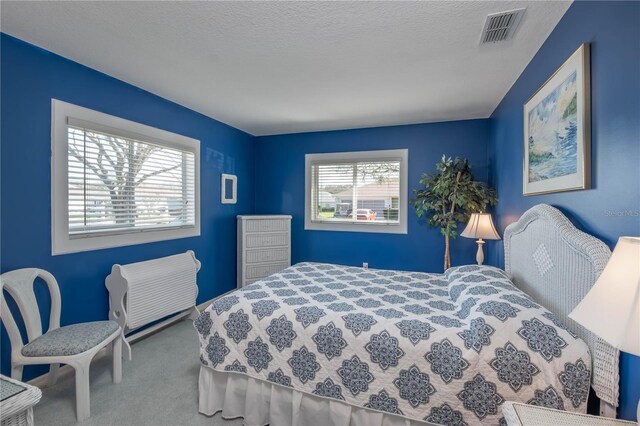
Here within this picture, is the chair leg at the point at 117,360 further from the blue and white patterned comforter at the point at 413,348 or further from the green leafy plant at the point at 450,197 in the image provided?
the green leafy plant at the point at 450,197

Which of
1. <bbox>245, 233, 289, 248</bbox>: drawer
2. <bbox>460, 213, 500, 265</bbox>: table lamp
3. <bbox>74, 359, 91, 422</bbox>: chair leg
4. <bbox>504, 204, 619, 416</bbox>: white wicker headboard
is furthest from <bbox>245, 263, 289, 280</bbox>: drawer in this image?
<bbox>504, 204, 619, 416</bbox>: white wicker headboard

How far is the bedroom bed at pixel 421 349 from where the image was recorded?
50.5 inches

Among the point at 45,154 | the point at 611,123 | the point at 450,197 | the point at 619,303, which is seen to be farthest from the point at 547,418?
the point at 45,154

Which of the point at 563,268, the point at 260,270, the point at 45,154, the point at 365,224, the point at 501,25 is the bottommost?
the point at 260,270

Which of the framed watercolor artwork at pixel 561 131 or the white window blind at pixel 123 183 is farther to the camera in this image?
the white window blind at pixel 123 183

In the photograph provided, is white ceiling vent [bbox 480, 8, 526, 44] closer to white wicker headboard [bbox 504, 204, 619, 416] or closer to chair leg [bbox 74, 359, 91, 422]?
white wicker headboard [bbox 504, 204, 619, 416]

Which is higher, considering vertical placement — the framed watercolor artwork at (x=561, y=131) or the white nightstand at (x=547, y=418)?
the framed watercolor artwork at (x=561, y=131)

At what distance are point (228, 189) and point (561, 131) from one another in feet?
12.1

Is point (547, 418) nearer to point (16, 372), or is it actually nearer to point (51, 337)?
point (51, 337)

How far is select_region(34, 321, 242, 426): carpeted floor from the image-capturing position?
1792 mm

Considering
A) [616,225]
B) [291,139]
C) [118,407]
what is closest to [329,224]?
[291,139]

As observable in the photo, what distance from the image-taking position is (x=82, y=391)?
1769mm

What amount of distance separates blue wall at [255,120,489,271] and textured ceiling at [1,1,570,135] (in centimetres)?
68

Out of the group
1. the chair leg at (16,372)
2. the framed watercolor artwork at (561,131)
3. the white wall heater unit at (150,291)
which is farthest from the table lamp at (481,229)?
the chair leg at (16,372)
